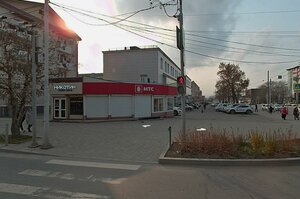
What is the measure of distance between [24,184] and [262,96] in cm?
12116

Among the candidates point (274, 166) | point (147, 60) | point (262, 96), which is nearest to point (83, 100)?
point (274, 166)

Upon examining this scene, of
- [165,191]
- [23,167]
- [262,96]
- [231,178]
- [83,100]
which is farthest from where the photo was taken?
[262,96]

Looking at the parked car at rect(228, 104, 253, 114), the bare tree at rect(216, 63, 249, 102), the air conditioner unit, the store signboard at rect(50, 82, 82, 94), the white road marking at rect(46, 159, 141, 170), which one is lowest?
the white road marking at rect(46, 159, 141, 170)

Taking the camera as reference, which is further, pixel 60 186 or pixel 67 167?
pixel 67 167

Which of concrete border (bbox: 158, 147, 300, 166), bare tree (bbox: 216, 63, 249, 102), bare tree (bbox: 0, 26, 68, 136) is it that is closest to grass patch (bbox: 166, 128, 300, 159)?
concrete border (bbox: 158, 147, 300, 166)

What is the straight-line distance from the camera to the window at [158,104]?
3617cm

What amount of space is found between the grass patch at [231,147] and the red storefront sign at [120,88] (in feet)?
63.2

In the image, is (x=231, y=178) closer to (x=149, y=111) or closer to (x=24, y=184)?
(x=24, y=184)

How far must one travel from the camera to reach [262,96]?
120m

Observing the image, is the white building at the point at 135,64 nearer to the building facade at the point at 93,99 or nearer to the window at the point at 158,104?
the window at the point at 158,104

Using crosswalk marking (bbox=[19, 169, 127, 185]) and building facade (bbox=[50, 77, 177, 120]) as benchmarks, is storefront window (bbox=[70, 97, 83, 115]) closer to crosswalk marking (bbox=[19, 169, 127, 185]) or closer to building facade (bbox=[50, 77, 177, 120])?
building facade (bbox=[50, 77, 177, 120])

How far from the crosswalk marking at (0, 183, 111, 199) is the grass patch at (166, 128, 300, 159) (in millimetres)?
4544

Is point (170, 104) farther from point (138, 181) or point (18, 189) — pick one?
point (18, 189)

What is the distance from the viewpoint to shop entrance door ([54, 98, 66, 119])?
30.4 metres
